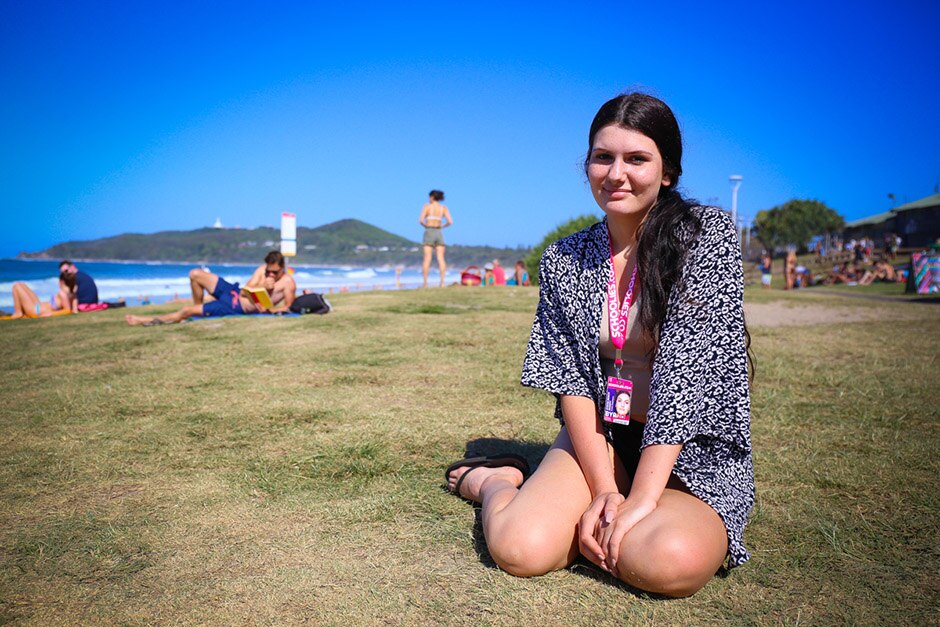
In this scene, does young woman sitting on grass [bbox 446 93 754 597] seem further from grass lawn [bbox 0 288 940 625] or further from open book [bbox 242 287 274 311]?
open book [bbox 242 287 274 311]

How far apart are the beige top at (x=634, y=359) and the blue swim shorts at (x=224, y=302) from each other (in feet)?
26.4

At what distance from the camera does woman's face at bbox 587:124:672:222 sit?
2.24m

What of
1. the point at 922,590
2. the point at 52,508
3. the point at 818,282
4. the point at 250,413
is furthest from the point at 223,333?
the point at 818,282

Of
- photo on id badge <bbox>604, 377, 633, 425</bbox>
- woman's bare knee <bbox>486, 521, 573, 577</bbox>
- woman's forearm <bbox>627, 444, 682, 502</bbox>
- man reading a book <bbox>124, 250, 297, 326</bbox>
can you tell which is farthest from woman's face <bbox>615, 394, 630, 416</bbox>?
man reading a book <bbox>124, 250, 297, 326</bbox>

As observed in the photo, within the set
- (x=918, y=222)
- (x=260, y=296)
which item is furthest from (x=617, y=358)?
(x=918, y=222)

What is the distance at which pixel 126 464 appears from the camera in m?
3.12

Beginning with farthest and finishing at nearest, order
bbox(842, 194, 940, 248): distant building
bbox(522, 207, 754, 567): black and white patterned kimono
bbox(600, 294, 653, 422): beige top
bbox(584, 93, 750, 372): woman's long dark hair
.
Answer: bbox(842, 194, 940, 248): distant building < bbox(600, 294, 653, 422): beige top < bbox(584, 93, 750, 372): woman's long dark hair < bbox(522, 207, 754, 567): black and white patterned kimono

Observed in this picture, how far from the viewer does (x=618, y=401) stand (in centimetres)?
230

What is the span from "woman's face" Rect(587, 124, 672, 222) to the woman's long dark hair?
0.03m

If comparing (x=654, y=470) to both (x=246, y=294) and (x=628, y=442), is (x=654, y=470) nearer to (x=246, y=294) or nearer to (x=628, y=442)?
(x=628, y=442)

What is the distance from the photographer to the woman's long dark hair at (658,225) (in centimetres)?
222

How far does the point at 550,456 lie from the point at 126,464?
7.17ft

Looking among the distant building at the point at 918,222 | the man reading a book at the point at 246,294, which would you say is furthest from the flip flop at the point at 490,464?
the distant building at the point at 918,222

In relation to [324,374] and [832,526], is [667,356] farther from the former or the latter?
[324,374]
